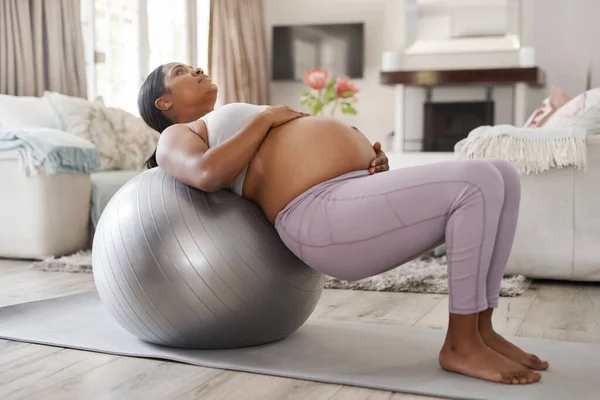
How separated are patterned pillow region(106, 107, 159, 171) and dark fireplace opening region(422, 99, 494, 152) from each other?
3.39 m

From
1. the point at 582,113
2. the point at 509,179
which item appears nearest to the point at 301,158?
the point at 509,179

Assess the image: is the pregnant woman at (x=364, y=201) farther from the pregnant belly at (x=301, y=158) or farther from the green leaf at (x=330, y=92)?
the green leaf at (x=330, y=92)

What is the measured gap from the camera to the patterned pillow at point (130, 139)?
4.45 m

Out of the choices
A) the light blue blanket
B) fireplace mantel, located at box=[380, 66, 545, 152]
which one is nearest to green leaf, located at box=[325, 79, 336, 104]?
fireplace mantel, located at box=[380, 66, 545, 152]

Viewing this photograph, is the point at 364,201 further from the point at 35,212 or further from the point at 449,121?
the point at 449,121

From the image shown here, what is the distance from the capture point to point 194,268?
165cm

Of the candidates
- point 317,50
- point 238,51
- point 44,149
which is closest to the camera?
point 44,149

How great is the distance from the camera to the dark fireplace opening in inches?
279

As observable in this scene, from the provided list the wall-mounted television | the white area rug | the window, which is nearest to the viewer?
the white area rug

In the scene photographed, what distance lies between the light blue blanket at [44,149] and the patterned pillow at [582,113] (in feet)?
7.65

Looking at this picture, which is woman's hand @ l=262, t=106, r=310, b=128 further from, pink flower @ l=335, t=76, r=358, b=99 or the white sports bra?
pink flower @ l=335, t=76, r=358, b=99

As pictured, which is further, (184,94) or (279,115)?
(184,94)

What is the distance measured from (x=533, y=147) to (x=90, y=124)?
2.60 metres

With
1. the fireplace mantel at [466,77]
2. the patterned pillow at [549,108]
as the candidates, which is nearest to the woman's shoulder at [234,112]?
the patterned pillow at [549,108]
